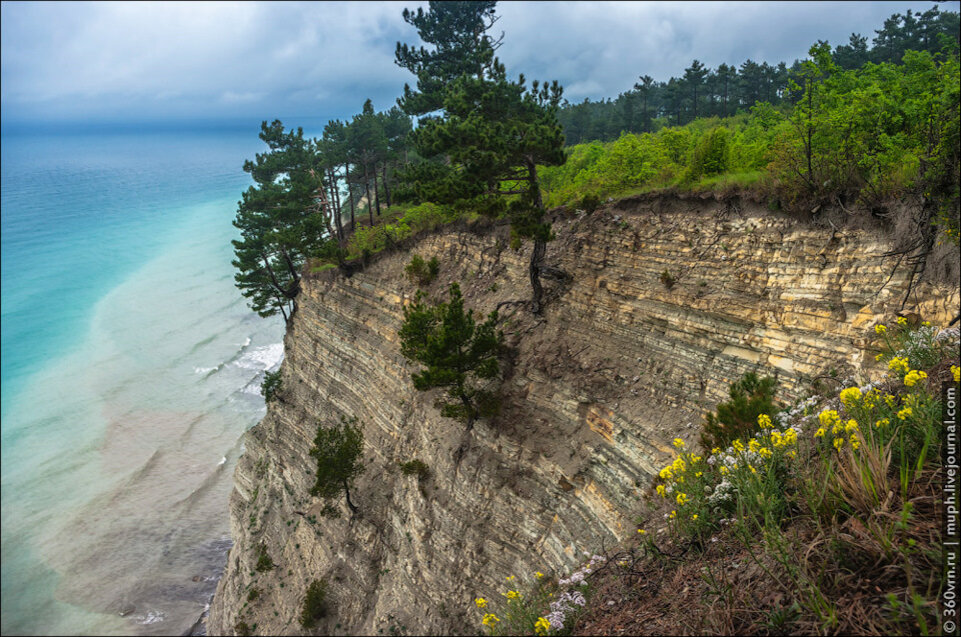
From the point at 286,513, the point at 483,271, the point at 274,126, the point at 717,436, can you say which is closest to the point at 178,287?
the point at 274,126

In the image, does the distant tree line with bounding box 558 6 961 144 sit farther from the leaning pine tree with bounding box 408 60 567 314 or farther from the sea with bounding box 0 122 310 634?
the sea with bounding box 0 122 310 634

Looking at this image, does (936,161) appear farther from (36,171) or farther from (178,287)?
(36,171)

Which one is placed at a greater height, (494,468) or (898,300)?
(898,300)

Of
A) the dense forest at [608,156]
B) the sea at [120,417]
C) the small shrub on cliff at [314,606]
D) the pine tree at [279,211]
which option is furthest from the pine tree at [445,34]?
the sea at [120,417]

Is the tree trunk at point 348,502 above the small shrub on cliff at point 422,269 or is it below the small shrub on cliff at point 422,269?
below

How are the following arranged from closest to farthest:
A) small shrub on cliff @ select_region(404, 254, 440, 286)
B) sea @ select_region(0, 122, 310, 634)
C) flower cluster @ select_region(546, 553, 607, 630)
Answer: flower cluster @ select_region(546, 553, 607, 630), small shrub on cliff @ select_region(404, 254, 440, 286), sea @ select_region(0, 122, 310, 634)

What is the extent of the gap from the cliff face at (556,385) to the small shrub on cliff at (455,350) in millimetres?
1088

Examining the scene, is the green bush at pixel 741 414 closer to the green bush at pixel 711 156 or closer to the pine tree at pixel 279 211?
the green bush at pixel 711 156

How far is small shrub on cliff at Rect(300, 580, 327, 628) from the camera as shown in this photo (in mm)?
21141

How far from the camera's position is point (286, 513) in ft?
84.6

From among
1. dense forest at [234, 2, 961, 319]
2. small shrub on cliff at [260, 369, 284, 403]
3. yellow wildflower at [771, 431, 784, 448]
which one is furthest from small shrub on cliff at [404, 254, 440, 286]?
yellow wildflower at [771, 431, 784, 448]

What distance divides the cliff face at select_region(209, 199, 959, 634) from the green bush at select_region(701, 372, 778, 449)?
1.03 metres

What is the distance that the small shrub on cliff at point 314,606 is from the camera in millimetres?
21141

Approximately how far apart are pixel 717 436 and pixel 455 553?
1107cm
